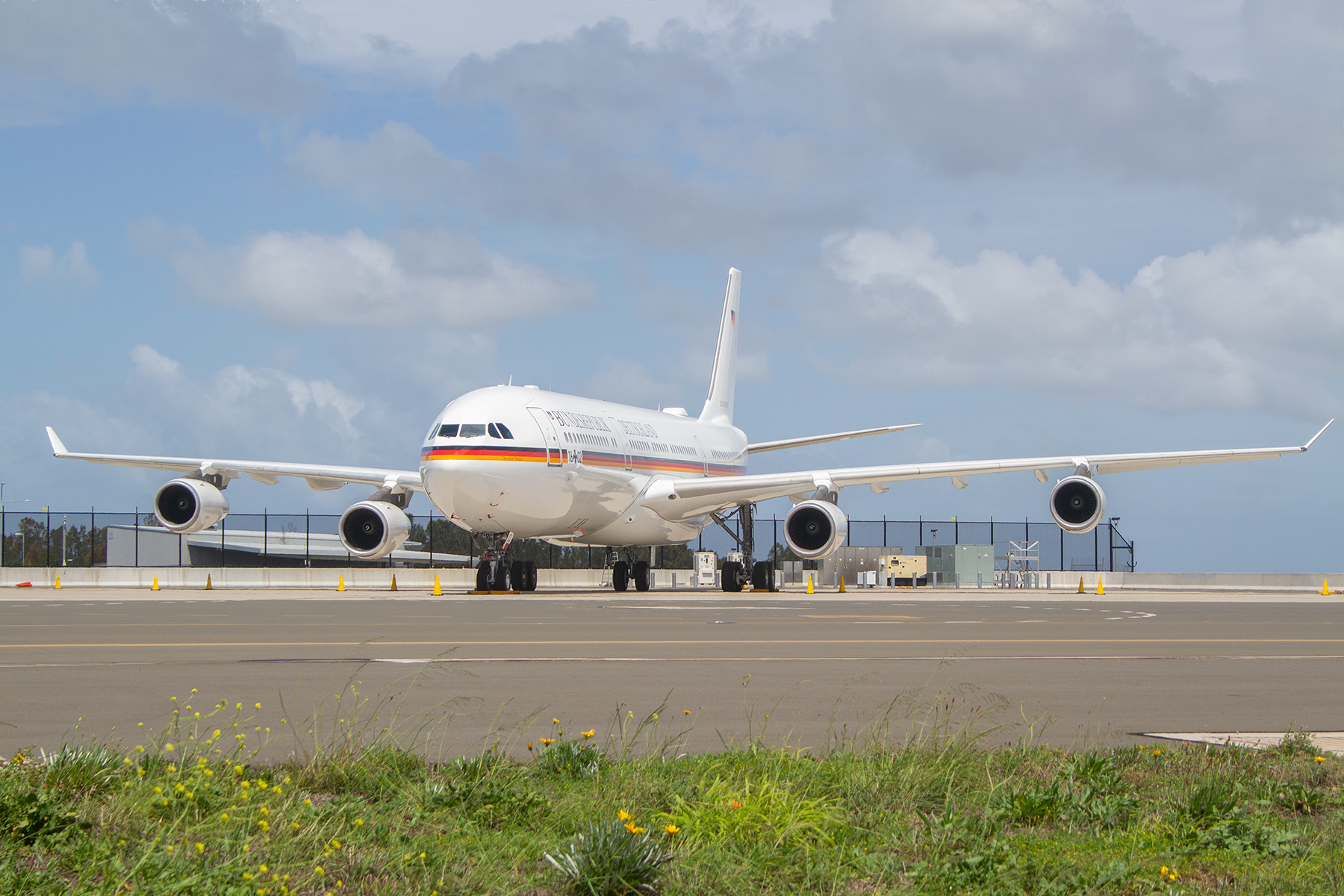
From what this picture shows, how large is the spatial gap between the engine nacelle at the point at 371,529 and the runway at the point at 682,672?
1110cm

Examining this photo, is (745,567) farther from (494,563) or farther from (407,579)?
(407,579)

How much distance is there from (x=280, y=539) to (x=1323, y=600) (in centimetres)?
4126

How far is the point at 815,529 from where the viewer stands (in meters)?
32.8

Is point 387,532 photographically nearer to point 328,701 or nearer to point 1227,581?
point 328,701

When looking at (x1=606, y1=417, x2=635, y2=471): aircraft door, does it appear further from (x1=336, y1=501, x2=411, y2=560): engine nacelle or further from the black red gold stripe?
(x1=336, y1=501, x2=411, y2=560): engine nacelle

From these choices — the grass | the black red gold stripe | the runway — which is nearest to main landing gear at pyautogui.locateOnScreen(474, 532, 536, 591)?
the black red gold stripe

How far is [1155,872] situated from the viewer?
4.38 meters

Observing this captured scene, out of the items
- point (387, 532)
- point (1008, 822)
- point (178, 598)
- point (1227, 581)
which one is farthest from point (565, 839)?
point (1227, 581)

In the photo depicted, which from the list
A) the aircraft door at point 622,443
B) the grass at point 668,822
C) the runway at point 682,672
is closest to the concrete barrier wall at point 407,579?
the aircraft door at point 622,443

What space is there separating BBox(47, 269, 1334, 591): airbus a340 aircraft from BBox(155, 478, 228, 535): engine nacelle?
4 cm

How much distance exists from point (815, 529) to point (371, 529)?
11095mm

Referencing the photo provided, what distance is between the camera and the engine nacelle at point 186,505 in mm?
32938

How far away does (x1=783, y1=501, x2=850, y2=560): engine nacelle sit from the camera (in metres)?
32.5

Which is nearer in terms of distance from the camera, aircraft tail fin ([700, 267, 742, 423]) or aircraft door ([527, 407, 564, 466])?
aircraft door ([527, 407, 564, 466])
